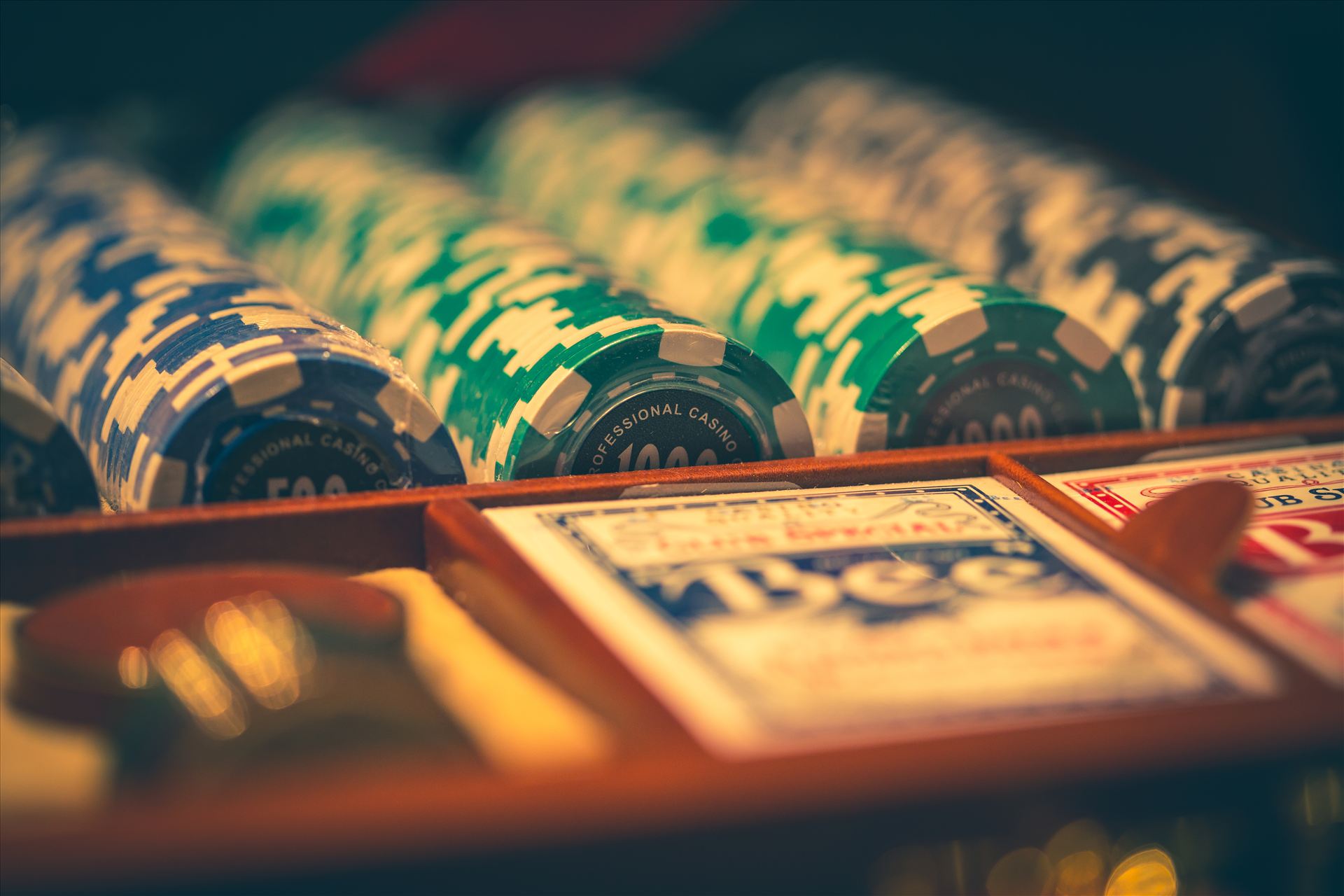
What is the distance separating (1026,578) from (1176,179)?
2.05 meters

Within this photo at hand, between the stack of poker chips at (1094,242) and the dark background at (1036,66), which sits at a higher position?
the dark background at (1036,66)

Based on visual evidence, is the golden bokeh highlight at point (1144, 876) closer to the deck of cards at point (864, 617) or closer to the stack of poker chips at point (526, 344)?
the deck of cards at point (864, 617)

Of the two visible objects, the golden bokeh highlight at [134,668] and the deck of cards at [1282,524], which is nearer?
the golden bokeh highlight at [134,668]

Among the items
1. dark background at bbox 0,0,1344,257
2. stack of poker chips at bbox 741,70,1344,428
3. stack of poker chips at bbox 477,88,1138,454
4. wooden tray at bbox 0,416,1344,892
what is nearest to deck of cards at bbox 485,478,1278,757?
wooden tray at bbox 0,416,1344,892

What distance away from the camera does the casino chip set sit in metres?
1.36

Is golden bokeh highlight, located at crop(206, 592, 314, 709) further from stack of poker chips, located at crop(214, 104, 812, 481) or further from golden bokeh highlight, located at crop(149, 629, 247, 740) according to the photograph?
stack of poker chips, located at crop(214, 104, 812, 481)

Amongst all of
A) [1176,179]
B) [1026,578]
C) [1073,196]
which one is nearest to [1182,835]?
[1026,578]

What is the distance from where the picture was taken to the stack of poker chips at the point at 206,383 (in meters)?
1.32

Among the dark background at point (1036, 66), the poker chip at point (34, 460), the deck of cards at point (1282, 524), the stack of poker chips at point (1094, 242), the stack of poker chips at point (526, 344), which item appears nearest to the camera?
the deck of cards at point (1282, 524)

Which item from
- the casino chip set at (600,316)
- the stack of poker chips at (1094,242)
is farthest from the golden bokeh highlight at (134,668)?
the stack of poker chips at (1094,242)

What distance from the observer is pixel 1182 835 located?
988mm

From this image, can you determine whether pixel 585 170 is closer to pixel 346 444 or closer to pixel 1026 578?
pixel 346 444

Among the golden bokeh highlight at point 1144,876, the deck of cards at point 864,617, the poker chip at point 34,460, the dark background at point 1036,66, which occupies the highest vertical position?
the dark background at point 1036,66

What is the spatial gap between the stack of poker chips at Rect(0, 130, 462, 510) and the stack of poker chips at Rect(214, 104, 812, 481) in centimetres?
12
